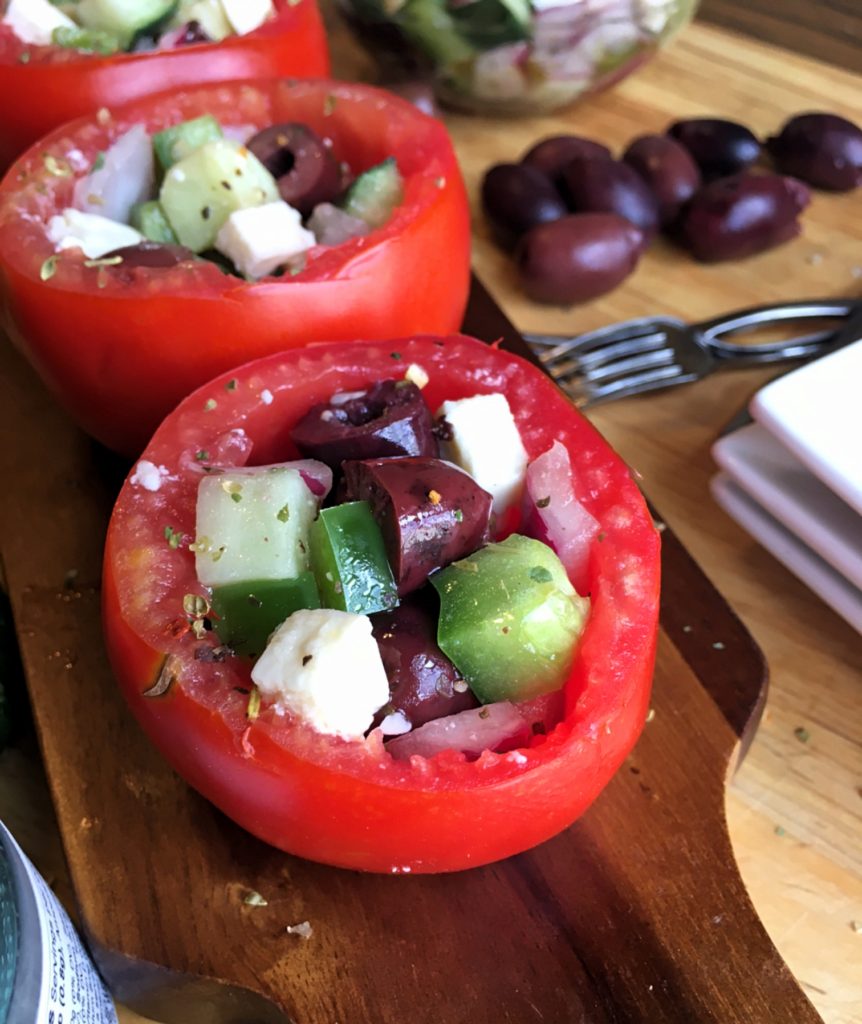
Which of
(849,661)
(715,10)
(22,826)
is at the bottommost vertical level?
(849,661)

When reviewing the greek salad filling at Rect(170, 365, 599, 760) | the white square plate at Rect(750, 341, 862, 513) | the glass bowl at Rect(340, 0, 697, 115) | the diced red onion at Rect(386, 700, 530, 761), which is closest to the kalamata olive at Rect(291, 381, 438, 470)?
the greek salad filling at Rect(170, 365, 599, 760)

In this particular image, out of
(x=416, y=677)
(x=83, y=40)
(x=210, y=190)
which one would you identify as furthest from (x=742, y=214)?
(x=416, y=677)

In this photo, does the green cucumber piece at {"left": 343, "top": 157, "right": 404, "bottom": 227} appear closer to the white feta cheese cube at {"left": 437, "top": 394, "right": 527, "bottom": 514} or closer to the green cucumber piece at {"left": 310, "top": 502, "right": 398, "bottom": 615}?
the white feta cheese cube at {"left": 437, "top": 394, "right": 527, "bottom": 514}

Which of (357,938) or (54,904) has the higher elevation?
(54,904)

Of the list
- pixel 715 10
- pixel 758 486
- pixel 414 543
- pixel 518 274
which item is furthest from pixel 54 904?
pixel 715 10

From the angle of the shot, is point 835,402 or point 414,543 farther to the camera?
point 835,402

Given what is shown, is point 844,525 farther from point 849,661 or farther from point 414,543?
point 414,543
